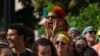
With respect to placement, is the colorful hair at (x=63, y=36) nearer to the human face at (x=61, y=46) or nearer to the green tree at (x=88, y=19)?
the human face at (x=61, y=46)

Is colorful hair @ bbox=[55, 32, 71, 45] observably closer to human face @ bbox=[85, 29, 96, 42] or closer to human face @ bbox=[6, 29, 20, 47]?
human face @ bbox=[6, 29, 20, 47]

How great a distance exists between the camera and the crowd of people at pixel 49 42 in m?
7.00

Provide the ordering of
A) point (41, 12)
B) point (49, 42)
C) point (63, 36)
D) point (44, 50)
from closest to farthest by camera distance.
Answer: point (44, 50) < point (49, 42) < point (63, 36) < point (41, 12)

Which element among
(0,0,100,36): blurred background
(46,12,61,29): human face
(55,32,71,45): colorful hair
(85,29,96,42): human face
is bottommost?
(0,0,100,36): blurred background

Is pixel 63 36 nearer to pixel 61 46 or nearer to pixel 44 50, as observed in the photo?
pixel 61 46

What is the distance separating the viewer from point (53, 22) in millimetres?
7801

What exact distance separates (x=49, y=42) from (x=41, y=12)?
584 inches

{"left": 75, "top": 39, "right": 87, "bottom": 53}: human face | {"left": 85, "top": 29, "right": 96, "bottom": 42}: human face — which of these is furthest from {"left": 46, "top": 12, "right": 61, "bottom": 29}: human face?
{"left": 85, "top": 29, "right": 96, "bottom": 42}: human face

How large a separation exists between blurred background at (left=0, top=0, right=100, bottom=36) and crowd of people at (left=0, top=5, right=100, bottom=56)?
1317 mm

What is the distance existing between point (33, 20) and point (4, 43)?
17600 mm

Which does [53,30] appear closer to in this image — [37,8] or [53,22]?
[53,22]

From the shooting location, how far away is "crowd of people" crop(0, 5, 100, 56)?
23.0 feet

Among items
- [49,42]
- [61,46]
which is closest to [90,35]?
[61,46]

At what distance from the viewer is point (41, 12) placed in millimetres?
21781
